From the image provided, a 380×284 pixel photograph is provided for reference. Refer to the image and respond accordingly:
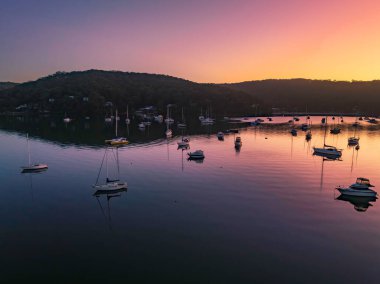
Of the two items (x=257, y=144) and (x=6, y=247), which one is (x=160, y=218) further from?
(x=257, y=144)

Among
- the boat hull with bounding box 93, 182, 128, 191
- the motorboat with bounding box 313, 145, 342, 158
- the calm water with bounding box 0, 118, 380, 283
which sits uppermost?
the motorboat with bounding box 313, 145, 342, 158

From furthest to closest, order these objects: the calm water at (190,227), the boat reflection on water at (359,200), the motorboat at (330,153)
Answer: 1. the motorboat at (330,153)
2. the boat reflection on water at (359,200)
3. the calm water at (190,227)

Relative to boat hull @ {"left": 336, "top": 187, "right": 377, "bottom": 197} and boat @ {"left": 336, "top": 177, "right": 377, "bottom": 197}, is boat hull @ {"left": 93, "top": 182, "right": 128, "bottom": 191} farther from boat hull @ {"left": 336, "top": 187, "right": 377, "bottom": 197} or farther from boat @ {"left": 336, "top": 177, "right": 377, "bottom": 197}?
boat hull @ {"left": 336, "top": 187, "right": 377, "bottom": 197}

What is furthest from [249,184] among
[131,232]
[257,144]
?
[257,144]

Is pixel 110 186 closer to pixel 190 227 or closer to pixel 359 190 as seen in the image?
pixel 190 227

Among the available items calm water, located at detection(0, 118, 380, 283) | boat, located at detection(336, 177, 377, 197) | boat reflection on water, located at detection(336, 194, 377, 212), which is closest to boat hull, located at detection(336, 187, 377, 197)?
boat, located at detection(336, 177, 377, 197)

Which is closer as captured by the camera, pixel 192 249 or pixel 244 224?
pixel 192 249

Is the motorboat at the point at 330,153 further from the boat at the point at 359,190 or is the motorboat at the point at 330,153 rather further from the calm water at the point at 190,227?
the boat at the point at 359,190

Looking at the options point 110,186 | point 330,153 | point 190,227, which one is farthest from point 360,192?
point 110,186

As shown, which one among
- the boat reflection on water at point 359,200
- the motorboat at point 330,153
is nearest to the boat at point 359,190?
the boat reflection on water at point 359,200
